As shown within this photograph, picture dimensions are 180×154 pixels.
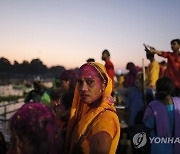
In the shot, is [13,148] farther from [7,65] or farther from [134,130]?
[7,65]

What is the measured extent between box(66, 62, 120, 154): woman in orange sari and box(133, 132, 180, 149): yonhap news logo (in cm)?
106

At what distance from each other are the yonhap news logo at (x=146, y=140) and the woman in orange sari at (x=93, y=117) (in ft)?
3.49

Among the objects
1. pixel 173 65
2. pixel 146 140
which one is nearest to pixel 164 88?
pixel 146 140

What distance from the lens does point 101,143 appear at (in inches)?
81.8

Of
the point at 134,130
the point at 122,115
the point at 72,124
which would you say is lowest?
the point at 122,115

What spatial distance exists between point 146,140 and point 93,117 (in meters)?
1.45

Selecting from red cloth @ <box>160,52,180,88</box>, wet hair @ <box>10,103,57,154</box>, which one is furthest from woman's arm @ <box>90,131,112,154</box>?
red cloth @ <box>160,52,180,88</box>

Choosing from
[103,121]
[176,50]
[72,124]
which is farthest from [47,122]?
[176,50]

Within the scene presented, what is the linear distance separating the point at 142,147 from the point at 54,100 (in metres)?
1.53

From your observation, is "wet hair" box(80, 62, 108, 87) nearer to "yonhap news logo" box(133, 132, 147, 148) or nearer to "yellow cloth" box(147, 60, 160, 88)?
"yonhap news logo" box(133, 132, 147, 148)

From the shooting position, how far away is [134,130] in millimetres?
3541

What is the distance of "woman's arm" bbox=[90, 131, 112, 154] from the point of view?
2064mm

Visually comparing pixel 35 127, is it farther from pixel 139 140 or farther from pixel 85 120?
pixel 139 140

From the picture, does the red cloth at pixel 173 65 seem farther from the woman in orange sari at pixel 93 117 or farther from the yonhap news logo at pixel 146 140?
the woman in orange sari at pixel 93 117
